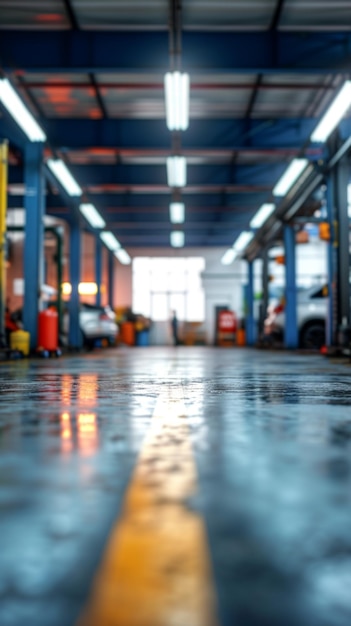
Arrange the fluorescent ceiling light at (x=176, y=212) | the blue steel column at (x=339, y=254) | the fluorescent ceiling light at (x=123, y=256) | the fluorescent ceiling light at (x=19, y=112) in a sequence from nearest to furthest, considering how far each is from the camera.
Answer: the fluorescent ceiling light at (x=19, y=112)
the blue steel column at (x=339, y=254)
the fluorescent ceiling light at (x=176, y=212)
the fluorescent ceiling light at (x=123, y=256)

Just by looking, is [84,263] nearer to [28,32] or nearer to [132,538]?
[28,32]

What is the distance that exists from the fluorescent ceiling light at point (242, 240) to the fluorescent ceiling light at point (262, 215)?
1704 millimetres

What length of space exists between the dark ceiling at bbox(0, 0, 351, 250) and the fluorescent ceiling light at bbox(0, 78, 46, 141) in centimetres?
21

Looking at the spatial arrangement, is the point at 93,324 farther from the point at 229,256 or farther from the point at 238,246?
the point at 229,256

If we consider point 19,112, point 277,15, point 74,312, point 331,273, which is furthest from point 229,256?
point 277,15

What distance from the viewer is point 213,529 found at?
1073 mm

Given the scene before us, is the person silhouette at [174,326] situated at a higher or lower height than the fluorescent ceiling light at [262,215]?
lower

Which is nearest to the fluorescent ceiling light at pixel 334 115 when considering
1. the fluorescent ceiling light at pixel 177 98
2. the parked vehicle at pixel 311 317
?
the fluorescent ceiling light at pixel 177 98

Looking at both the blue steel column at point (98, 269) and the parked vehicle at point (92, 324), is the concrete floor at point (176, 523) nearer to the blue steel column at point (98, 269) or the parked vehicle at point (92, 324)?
the parked vehicle at point (92, 324)

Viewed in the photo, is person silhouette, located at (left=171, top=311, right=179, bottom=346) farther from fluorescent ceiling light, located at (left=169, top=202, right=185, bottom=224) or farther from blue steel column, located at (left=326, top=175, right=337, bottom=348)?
blue steel column, located at (left=326, top=175, right=337, bottom=348)

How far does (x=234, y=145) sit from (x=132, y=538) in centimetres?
1249

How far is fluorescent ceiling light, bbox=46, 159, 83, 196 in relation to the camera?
13.7m

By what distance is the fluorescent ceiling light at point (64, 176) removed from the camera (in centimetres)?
1373

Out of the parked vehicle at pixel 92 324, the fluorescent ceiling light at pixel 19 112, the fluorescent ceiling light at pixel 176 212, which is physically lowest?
the parked vehicle at pixel 92 324
